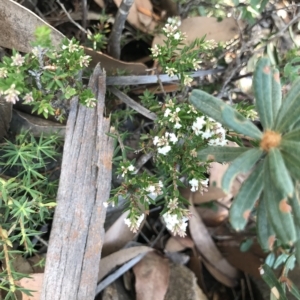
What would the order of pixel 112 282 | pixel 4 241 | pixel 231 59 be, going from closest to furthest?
pixel 4 241
pixel 112 282
pixel 231 59

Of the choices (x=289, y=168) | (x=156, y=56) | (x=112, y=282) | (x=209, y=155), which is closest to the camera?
(x=289, y=168)

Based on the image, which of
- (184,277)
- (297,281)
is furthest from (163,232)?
(297,281)

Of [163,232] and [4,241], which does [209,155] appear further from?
[163,232]

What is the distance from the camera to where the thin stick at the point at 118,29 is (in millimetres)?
1716

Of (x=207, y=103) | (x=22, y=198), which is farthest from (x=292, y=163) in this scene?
(x=22, y=198)

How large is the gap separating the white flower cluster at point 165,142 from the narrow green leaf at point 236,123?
1.02 feet

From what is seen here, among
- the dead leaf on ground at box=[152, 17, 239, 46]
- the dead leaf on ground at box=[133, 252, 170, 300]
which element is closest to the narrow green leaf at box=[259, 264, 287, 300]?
the dead leaf on ground at box=[133, 252, 170, 300]

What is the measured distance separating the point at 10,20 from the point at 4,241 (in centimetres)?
82

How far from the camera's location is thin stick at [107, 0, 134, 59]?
1716 millimetres

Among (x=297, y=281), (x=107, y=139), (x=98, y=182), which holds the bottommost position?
(x=297, y=281)

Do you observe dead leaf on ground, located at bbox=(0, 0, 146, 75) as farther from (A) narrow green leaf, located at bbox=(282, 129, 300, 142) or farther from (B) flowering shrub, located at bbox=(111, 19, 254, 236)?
(A) narrow green leaf, located at bbox=(282, 129, 300, 142)

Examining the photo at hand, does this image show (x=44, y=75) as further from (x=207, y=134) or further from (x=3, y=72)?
(x=207, y=134)

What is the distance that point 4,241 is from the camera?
4.69ft

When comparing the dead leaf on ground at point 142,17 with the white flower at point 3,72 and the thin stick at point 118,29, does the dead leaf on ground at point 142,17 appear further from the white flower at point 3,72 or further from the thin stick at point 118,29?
the white flower at point 3,72
